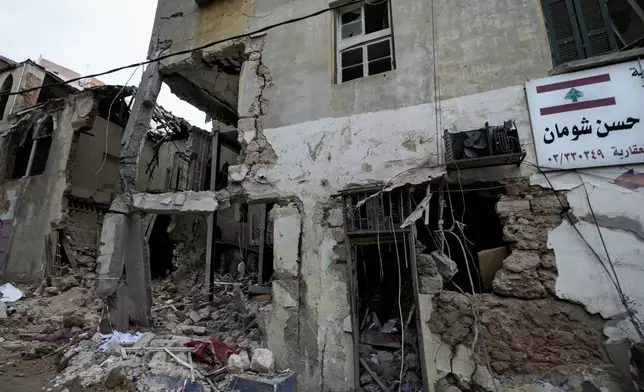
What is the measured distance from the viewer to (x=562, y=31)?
4.54 m

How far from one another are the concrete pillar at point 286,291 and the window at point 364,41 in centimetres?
262

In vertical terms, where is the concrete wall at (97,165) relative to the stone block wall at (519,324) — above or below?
above

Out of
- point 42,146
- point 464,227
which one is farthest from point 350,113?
point 42,146

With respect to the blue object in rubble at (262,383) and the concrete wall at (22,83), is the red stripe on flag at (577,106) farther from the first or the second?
the concrete wall at (22,83)

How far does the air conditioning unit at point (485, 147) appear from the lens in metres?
3.96

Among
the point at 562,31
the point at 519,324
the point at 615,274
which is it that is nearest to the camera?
the point at 615,274

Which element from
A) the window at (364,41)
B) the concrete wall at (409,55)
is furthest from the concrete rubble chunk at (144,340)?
the window at (364,41)

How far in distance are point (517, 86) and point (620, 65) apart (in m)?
1.14

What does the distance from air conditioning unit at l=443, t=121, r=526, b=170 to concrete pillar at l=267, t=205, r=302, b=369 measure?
2.43m

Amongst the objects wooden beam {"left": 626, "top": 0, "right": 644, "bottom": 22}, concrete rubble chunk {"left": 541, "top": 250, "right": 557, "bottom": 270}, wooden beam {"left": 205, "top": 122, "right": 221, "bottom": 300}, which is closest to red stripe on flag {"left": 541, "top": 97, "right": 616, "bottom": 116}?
wooden beam {"left": 626, "top": 0, "right": 644, "bottom": 22}

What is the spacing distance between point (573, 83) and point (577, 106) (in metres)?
0.32

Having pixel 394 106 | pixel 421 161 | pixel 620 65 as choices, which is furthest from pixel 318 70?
pixel 620 65

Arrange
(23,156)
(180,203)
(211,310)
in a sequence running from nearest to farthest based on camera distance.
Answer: (180,203)
(211,310)
(23,156)

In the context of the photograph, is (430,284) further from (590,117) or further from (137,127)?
(137,127)
